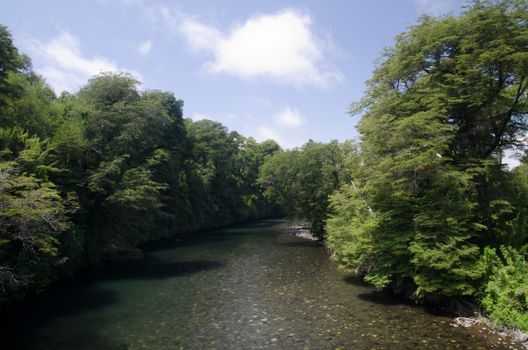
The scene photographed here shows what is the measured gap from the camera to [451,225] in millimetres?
14711

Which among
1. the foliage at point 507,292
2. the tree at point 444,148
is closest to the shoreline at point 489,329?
the foliage at point 507,292

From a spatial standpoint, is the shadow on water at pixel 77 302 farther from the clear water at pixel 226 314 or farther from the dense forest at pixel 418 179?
the dense forest at pixel 418 179

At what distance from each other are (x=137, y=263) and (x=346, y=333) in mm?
21011

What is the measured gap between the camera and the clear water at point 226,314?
41.9ft

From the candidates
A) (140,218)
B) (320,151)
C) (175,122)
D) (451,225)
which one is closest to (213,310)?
(451,225)

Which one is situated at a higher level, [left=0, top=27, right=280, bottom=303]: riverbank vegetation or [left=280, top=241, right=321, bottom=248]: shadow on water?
[left=0, top=27, right=280, bottom=303]: riverbank vegetation

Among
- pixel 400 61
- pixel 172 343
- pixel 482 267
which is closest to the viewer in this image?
pixel 172 343

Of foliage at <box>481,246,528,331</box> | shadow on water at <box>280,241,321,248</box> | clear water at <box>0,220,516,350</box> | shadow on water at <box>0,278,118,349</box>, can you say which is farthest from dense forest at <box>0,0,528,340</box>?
shadow on water at <box>280,241,321,248</box>

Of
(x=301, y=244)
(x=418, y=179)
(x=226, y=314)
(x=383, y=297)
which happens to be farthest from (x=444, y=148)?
(x=301, y=244)

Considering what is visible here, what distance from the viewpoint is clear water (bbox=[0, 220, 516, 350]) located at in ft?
41.9

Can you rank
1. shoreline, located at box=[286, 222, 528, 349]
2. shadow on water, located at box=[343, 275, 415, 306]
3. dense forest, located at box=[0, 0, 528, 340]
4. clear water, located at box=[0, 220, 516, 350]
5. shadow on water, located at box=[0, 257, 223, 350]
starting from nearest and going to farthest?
shoreline, located at box=[286, 222, 528, 349], clear water, located at box=[0, 220, 516, 350], shadow on water, located at box=[0, 257, 223, 350], dense forest, located at box=[0, 0, 528, 340], shadow on water, located at box=[343, 275, 415, 306]

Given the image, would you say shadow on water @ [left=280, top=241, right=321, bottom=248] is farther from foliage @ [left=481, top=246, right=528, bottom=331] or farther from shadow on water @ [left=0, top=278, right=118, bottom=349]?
foliage @ [left=481, top=246, right=528, bottom=331]

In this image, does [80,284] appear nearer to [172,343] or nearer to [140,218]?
[140,218]

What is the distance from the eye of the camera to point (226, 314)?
1619cm
